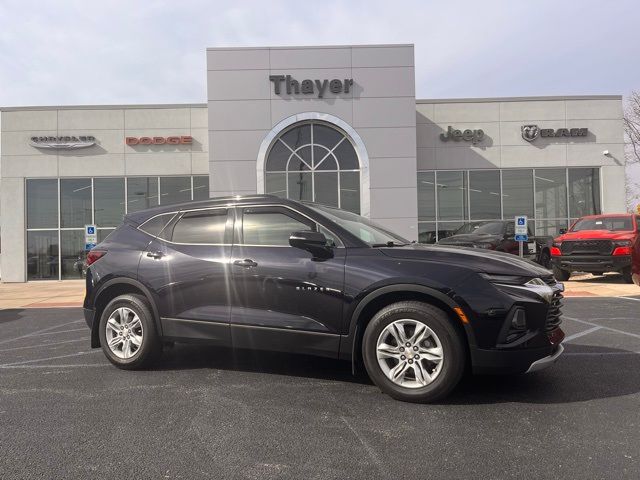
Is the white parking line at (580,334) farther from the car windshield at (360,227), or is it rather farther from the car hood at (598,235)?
the car hood at (598,235)

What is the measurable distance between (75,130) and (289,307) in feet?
59.8

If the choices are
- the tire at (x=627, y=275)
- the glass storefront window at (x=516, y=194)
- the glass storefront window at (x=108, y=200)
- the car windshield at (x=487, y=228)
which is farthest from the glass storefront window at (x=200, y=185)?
the tire at (x=627, y=275)

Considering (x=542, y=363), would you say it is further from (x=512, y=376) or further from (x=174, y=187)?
(x=174, y=187)

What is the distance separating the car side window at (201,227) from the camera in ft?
14.8

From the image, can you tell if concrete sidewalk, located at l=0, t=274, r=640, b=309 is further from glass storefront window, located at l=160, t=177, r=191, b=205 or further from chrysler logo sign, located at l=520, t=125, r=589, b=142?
chrysler logo sign, located at l=520, t=125, r=589, b=142

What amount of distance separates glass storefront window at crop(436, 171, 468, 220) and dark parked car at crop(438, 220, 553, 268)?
13.3 feet

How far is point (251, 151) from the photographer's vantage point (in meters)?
16.9

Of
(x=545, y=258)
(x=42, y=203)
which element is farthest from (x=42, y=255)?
(x=545, y=258)

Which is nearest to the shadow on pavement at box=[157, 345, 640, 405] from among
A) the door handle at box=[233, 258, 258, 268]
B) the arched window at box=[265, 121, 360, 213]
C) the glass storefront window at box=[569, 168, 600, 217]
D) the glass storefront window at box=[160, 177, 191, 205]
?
the door handle at box=[233, 258, 258, 268]

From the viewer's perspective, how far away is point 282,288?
3996mm

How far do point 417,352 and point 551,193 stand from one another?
59.6 ft

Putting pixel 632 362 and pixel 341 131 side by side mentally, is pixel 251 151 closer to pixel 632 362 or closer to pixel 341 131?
pixel 341 131

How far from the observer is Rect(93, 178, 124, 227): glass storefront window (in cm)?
1881

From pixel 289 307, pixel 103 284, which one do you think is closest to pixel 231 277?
pixel 289 307
